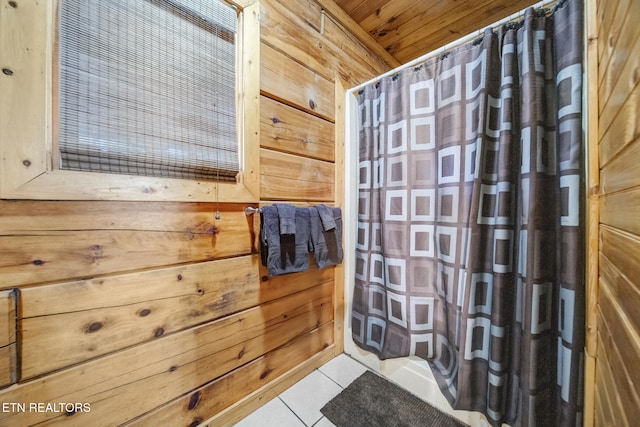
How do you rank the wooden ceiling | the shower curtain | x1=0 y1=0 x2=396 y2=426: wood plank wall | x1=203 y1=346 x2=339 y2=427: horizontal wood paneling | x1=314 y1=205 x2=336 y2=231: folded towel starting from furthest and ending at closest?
the wooden ceiling < x1=314 y1=205 x2=336 y2=231: folded towel < x1=203 y1=346 x2=339 y2=427: horizontal wood paneling < the shower curtain < x1=0 y1=0 x2=396 y2=426: wood plank wall

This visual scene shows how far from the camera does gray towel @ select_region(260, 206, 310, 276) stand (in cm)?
103

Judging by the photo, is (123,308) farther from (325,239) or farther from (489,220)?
(489,220)

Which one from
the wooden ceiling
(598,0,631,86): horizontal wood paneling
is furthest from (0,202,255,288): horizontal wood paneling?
the wooden ceiling

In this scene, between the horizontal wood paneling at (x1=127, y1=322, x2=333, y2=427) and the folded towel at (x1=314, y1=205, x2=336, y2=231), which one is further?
the folded towel at (x1=314, y1=205, x2=336, y2=231)

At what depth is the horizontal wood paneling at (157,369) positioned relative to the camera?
0.68 meters

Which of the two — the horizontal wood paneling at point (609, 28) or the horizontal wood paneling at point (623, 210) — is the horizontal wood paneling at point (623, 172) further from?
the horizontal wood paneling at point (609, 28)

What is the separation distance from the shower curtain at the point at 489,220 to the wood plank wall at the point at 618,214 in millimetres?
102

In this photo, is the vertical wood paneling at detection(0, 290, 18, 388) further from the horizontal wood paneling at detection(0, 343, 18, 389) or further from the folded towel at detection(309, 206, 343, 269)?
the folded towel at detection(309, 206, 343, 269)

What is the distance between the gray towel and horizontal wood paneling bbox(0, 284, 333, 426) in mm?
253

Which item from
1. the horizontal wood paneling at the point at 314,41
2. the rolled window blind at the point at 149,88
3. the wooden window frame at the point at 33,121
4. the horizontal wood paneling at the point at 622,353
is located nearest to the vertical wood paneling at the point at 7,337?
the wooden window frame at the point at 33,121

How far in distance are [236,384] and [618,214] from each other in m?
1.48

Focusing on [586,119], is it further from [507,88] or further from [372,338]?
[372,338]

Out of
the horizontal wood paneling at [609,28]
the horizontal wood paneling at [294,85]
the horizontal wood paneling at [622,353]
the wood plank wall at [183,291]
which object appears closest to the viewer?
the horizontal wood paneling at [622,353]

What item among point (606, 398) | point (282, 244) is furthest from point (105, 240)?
point (606, 398)
